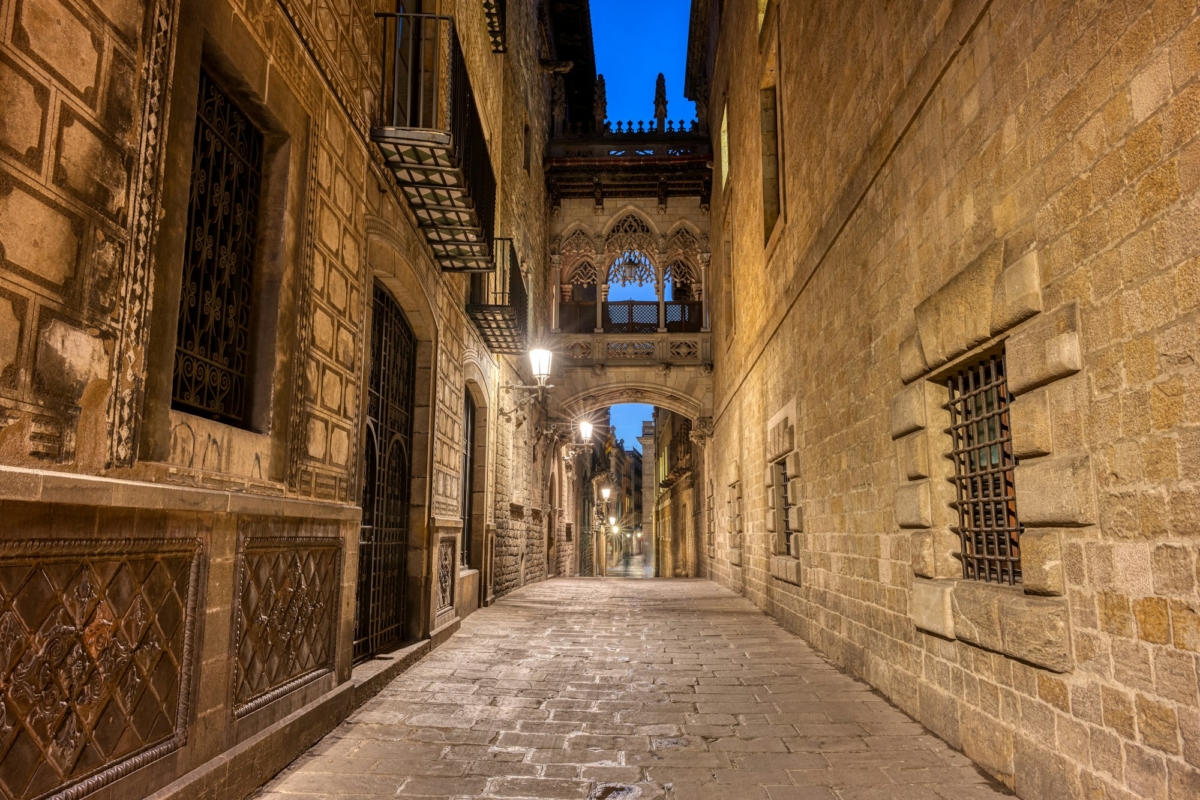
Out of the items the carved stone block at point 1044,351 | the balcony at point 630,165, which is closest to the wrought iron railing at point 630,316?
the balcony at point 630,165

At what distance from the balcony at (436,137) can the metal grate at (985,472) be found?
12.6ft

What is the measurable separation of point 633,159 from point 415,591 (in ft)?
48.1

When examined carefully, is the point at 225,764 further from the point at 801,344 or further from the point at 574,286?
the point at 574,286

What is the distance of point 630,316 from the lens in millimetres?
19469

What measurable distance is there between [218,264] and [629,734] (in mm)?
3255

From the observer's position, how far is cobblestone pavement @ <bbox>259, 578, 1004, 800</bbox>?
335 centimetres

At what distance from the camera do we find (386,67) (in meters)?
5.77

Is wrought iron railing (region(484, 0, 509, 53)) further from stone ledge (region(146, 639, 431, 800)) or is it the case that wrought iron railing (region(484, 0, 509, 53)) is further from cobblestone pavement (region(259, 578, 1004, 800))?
stone ledge (region(146, 639, 431, 800))

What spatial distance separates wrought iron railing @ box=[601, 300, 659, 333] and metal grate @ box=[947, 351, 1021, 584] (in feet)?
49.2

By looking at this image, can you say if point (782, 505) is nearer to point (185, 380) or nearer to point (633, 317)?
point (185, 380)

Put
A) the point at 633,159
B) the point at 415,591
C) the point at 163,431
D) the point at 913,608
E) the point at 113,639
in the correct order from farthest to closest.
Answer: the point at 633,159 → the point at 415,591 → the point at 913,608 → the point at 163,431 → the point at 113,639

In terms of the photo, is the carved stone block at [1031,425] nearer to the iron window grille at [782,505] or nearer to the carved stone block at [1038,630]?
the carved stone block at [1038,630]

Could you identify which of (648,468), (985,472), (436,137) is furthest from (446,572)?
(648,468)

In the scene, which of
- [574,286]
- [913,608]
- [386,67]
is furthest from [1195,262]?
[574,286]
